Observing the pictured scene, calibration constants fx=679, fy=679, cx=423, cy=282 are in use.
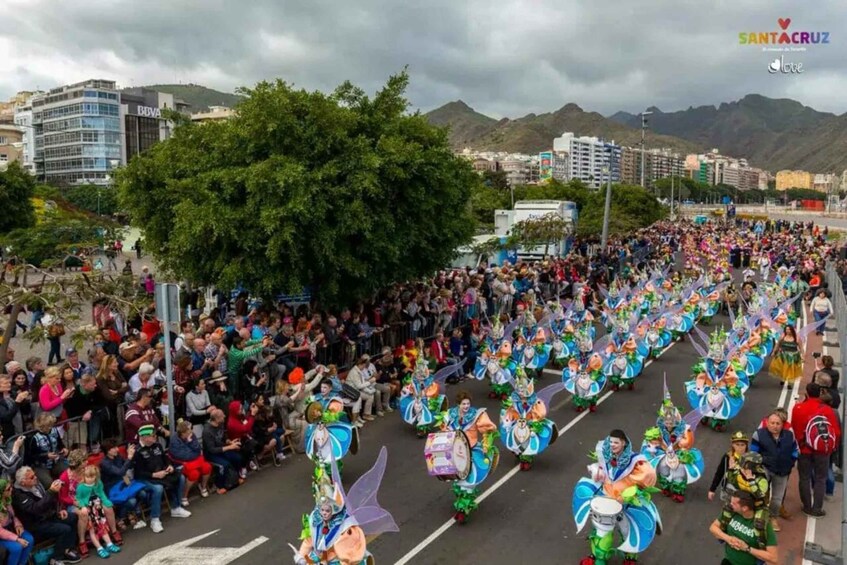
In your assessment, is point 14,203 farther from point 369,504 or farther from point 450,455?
point 369,504

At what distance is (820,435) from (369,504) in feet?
18.2

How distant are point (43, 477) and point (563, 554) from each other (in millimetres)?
5991

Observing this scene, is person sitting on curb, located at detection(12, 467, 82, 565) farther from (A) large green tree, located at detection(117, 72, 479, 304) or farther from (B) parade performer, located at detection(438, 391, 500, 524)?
(A) large green tree, located at detection(117, 72, 479, 304)

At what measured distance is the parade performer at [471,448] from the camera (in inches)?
330

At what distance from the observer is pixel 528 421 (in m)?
9.84

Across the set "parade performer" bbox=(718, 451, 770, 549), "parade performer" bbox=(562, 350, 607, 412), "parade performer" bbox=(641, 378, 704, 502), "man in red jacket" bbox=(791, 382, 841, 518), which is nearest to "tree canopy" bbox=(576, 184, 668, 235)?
"parade performer" bbox=(562, 350, 607, 412)

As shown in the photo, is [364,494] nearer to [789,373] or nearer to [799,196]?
[789,373]

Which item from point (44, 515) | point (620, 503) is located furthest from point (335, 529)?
point (44, 515)

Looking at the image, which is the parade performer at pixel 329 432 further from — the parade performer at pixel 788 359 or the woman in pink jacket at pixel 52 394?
the parade performer at pixel 788 359

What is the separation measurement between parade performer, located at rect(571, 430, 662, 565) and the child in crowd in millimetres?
5321

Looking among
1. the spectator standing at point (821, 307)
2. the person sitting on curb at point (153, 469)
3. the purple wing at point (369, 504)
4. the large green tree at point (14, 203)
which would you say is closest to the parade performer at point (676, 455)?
the purple wing at point (369, 504)

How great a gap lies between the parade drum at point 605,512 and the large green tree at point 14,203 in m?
35.9

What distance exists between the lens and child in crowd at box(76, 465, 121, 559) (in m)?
7.66

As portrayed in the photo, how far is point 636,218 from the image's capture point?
51750 millimetres
